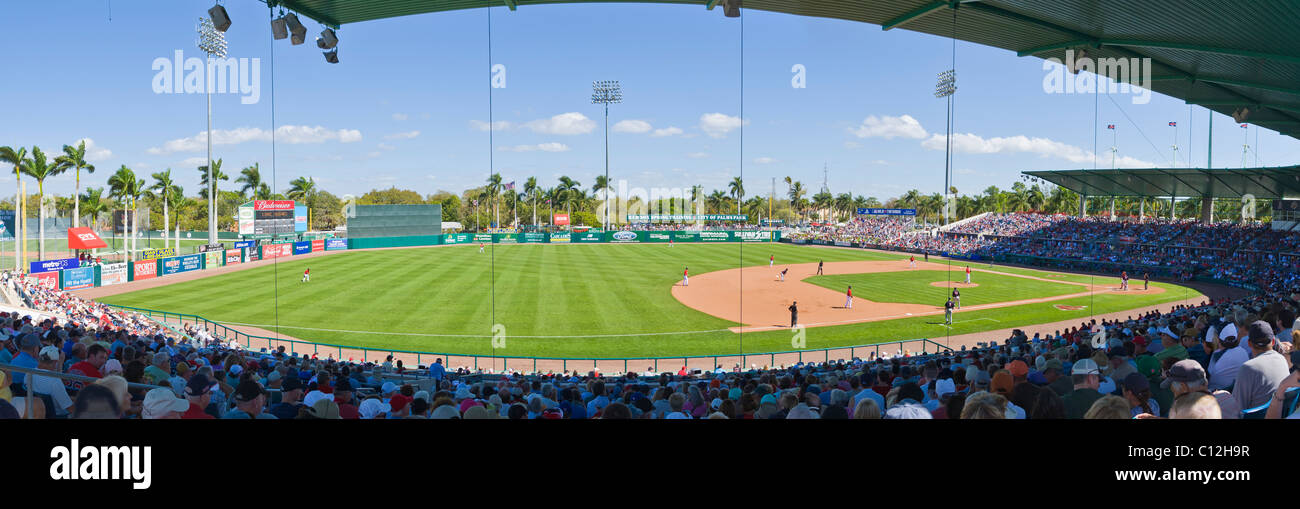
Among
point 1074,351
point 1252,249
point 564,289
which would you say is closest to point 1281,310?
point 1074,351

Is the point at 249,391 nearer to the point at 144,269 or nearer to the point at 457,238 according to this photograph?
the point at 144,269

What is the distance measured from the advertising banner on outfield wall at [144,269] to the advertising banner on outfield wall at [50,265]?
8.72 feet

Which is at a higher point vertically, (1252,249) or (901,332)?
(1252,249)

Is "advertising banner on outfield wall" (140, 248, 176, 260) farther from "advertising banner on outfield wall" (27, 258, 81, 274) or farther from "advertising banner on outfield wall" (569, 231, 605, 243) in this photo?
"advertising banner on outfield wall" (569, 231, 605, 243)

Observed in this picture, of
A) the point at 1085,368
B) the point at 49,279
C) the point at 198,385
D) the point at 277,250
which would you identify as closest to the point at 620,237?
the point at 277,250

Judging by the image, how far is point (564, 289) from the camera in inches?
1373

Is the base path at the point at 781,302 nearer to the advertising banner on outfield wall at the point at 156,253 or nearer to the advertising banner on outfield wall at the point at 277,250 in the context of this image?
the advertising banner on outfield wall at the point at 277,250

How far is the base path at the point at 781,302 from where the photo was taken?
26.4m

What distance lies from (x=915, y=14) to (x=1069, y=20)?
293cm

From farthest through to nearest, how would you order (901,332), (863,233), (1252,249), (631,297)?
(863,233) < (1252,249) < (631,297) < (901,332)

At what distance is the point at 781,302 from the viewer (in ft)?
100

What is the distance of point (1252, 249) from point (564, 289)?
42.1 m

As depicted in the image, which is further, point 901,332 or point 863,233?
point 863,233

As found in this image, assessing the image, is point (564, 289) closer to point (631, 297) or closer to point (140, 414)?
point (631, 297)
